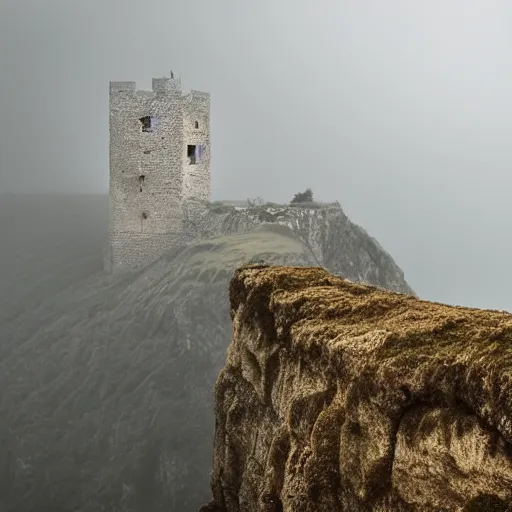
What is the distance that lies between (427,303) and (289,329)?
187 centimetres

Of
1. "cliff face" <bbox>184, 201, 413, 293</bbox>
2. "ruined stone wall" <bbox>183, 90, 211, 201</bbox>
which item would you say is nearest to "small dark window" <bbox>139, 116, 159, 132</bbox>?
"ruined stone wall" <bbox>183, 90, 211, 201</bbox>

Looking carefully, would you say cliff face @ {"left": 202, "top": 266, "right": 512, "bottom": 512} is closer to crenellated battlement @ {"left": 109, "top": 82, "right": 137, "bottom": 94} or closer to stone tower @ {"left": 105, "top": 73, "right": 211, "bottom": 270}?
stone tower @ {"left": 105, "top": 73, "right": 211, "bottom": 270}

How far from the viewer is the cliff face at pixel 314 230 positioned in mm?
39812

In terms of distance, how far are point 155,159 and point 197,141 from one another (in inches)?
92.6

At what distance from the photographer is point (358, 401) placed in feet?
27.8

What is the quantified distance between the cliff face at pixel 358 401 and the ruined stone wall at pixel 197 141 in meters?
27.9

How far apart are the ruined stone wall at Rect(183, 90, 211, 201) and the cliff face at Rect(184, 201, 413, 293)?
2.99 ft

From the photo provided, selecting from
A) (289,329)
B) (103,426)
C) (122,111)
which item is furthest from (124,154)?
(289,329)

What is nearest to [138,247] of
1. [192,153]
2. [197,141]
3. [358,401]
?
[192,153]

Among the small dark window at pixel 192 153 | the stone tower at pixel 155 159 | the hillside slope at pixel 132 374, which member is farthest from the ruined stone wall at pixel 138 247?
the small dark window at pixel 192 153

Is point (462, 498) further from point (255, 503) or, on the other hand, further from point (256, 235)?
point (256, 235)

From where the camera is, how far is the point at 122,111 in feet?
132

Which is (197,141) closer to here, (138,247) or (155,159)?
(155,159)

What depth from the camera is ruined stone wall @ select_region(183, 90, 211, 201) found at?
40062 millimetres
